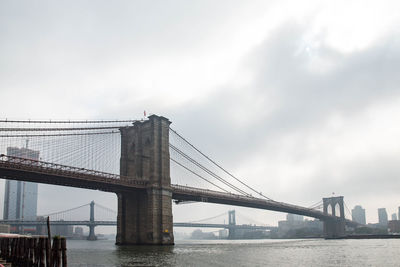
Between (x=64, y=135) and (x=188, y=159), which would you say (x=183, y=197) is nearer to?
(x=188, y=159)

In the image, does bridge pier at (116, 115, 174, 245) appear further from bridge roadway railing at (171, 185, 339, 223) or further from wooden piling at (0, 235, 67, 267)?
wooden piling at (0, 235, 67, 267)

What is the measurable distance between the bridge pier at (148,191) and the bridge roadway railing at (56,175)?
288 cm

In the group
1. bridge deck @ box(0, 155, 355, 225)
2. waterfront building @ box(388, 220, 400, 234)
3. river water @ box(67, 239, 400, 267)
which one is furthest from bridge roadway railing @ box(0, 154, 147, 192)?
waterfront building @ box(388, 220, 400, 234)

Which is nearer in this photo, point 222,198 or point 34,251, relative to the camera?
point 34,251

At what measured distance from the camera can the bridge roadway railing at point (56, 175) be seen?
51675mm

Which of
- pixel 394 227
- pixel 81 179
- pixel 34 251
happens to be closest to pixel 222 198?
pixel 81 179

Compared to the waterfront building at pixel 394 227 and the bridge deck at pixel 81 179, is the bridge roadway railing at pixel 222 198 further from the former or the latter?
the waterfront building at pixel 394 227

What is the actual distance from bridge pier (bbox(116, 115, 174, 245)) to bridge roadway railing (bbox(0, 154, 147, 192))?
288 cm

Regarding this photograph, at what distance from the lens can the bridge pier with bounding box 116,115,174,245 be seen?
218 ft

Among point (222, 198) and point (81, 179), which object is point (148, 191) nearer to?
point (81, 179)

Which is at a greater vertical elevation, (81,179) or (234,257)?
(81,179)

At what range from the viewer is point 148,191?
220 feet

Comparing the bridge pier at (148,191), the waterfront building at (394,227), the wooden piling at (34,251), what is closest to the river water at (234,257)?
the wooden piling at (34,251)

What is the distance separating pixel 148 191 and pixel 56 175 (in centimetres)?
1670
